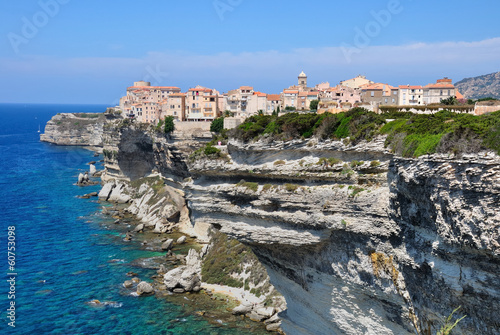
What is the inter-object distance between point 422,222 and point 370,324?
5.82m

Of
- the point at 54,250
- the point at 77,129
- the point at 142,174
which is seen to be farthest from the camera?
the point at 77,129

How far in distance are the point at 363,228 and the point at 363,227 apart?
44mm

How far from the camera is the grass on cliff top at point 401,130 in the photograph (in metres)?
15.4

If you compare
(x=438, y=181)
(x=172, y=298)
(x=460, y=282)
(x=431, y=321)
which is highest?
(x=438, y=181)

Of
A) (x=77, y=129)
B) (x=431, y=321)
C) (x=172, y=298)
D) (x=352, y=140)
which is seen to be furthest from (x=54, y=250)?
(x=77, y=129)

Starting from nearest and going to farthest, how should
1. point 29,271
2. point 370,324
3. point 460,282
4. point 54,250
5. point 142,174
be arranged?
point 460,282 → point 370,324 → point 29,271 → point 54,250 → point 142,174

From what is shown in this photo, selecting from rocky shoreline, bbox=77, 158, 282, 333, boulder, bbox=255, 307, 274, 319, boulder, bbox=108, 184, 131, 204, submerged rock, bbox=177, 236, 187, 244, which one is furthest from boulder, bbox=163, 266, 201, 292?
boulder, bbox=108, 184, 131, 204

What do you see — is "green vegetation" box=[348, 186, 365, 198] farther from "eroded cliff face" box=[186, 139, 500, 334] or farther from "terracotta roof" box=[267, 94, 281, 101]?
"terracotta roof" box=[267, 94, 281, 101]

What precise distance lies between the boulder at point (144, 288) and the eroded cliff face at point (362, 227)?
7.16 m

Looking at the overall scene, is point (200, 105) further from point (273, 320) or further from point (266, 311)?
point (273, 320)

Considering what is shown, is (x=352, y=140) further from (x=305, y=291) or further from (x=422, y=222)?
(x=305, y=291)

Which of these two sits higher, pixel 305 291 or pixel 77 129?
pixel 77 129

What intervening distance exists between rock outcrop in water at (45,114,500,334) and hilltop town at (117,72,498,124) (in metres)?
18.5

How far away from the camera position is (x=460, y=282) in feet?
48.5
